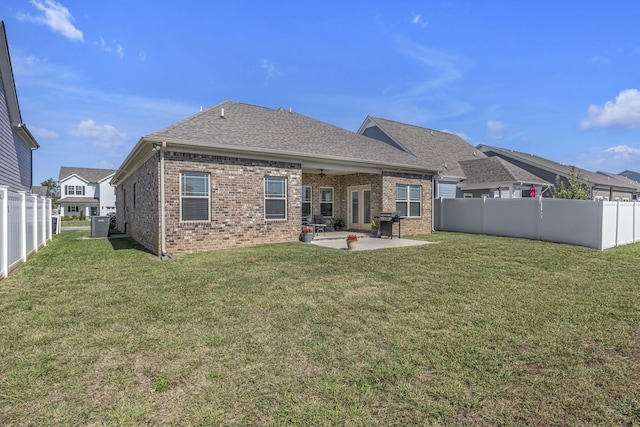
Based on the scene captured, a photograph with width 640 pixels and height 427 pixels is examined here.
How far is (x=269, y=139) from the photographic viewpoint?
41.4 feet

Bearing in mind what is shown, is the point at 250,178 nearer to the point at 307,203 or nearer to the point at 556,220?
the point at 307,203

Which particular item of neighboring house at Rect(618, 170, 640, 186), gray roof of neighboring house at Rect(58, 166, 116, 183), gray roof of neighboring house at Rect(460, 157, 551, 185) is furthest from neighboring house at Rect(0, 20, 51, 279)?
neighboring house at Rect(618, 170, 640, 186)

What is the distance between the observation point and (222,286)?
6.41 m

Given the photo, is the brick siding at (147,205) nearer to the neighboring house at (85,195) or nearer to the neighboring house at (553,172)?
the neighboring house at (553,172)

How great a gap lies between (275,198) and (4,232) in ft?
24.5

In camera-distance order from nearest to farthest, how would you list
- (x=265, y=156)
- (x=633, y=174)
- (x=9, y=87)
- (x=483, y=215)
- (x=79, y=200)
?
(x=265, y=156)
(x=9, y=87)
(x=483, y=215)
(x=79, y=200)
(x=633, y=174)

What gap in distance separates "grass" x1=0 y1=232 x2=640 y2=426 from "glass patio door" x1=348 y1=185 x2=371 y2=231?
30.2 ft

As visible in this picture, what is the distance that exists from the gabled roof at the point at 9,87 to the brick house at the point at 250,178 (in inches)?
190

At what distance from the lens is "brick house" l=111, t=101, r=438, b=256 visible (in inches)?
407

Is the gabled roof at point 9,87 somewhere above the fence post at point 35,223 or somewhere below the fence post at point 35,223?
above

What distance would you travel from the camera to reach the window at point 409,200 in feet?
52.2

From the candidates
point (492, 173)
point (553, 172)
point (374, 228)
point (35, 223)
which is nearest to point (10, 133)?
point (35, 223)

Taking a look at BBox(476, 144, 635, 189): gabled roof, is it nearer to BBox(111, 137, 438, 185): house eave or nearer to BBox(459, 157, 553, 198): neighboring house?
BBox(459, 157, 553, 198): neighboring house

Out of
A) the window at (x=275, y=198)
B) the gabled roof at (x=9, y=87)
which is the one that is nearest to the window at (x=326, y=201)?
the window at (x=275, y=198)
